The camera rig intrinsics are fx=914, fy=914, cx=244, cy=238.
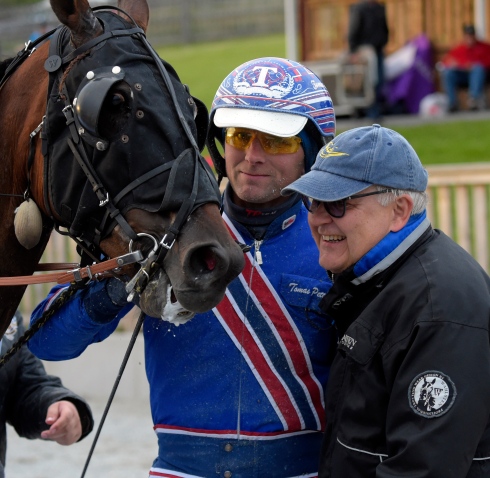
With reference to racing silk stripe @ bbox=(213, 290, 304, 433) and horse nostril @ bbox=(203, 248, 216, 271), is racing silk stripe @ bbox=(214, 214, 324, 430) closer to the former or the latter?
racing silk stripe @ bbox=(213, 290, 304, 433)

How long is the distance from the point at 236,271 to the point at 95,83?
0.58 metres

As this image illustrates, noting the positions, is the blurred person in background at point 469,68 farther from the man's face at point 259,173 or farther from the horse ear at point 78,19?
the horse ear at point 78,19

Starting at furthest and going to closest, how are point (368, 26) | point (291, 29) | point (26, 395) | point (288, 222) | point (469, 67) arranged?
point (291, 29), point (469, 67), point (368, 26), point (26, 395), point (288, 222)

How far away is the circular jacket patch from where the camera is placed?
81.4 inches

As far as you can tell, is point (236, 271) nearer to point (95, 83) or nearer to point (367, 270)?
point (367, 270)

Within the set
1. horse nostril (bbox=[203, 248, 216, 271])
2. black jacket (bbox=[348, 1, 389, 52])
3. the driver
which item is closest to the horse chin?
horse nostril (bbox=[203, 248, 216, 271])

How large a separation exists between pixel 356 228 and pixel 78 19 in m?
0.90

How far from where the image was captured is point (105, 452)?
20.4ft

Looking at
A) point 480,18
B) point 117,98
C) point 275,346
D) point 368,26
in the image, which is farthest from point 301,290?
point 480,18

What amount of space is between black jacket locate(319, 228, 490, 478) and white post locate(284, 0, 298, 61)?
12592 mm

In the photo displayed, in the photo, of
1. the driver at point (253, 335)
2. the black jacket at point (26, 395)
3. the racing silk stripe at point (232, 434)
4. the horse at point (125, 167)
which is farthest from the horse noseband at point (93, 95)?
the black jacket at point (26, 395)

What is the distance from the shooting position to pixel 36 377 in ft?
11.4

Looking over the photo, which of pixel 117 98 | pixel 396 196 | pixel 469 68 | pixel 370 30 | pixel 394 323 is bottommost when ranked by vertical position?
pixel 469 68

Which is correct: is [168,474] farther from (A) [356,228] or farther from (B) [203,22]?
(B) [203,22]
